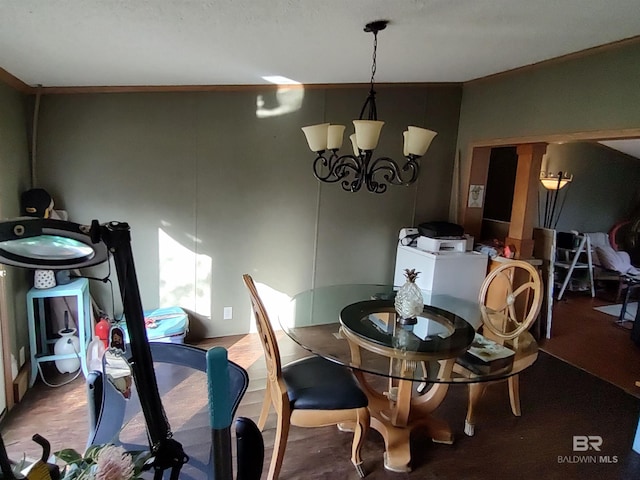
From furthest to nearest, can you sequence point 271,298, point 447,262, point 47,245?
point 271,298
point 447,262
point 47,245

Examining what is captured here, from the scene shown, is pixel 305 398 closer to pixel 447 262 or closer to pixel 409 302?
pixel 409 302

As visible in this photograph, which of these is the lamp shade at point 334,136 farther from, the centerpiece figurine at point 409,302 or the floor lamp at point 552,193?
the floor lamp at point 552,193

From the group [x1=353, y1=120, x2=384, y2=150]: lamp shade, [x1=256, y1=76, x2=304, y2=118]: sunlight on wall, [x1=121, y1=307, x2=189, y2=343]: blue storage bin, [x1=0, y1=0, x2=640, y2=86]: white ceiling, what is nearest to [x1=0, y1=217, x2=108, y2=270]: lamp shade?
[x1=0, y1=0, x2=640, y2=86]: white ceiling

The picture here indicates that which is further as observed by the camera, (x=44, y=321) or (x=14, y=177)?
(x=44, y=321)

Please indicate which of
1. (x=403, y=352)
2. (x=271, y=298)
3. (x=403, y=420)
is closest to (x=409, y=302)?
(x=403, y=352)

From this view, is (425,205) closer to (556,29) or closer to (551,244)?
(551,244)

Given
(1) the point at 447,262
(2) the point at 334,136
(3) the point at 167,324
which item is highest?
(2) the point at 334,136

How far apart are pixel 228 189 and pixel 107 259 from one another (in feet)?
9.12

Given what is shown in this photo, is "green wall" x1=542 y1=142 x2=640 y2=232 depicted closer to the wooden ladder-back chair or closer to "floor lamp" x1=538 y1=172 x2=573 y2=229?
"floor lamp" x1=538 y1=172 x2=573 y2=229

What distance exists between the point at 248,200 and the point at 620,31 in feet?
8.97

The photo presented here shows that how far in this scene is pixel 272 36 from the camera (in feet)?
6.59

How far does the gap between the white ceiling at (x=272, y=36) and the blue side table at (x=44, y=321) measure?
1346 mm

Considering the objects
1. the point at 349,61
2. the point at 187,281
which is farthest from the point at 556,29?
the point at 187,281

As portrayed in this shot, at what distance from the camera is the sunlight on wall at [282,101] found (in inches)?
132
